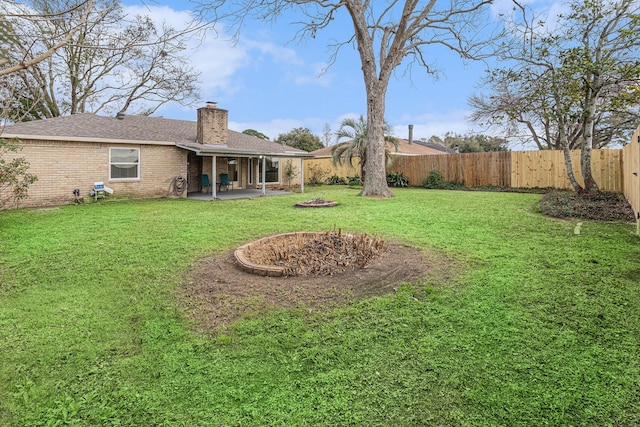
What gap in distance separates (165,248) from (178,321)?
2.94 meters

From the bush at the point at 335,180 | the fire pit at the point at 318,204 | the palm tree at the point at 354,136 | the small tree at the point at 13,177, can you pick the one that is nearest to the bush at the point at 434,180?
the palm tree at the point at 354,136

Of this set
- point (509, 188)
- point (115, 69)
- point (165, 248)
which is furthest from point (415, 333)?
point (115, 69)

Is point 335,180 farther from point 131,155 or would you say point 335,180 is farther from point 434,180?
point 131,155

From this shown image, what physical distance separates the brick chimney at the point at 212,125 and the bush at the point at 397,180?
10.0 meters

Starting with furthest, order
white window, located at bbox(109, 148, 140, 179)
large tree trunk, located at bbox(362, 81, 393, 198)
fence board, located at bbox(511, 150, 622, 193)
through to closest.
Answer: large tree trunk, located at bbox(362, 81, 393, 198) < fence board, located at bbox(511, 150, 622, 193) < white window, located at bbox(109, 148, 140, 179)

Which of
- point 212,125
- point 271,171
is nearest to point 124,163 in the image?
point 212,125

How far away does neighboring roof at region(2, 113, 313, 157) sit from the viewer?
478 inches

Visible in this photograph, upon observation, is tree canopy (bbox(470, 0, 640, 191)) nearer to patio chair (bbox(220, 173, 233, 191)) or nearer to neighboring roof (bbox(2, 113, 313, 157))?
neighboring roof (bbox(2, 113, 313, 157))

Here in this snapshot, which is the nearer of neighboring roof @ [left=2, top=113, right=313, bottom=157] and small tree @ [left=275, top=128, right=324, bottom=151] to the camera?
Answer: neighboring roof @ [left=2, top=113, right=313, bottom=157]

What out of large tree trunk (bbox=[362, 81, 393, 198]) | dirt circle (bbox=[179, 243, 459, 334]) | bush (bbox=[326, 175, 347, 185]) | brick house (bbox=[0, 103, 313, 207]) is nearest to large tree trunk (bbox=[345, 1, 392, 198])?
large tree trunk (bbox=[362, 81, 393, 198])

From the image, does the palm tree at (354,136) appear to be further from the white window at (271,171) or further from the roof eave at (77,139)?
the roof eave at (77,139)

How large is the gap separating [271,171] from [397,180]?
743 cm

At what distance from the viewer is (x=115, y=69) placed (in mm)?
22734

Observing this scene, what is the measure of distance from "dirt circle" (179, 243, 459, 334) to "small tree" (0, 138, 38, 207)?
830 centimetres
